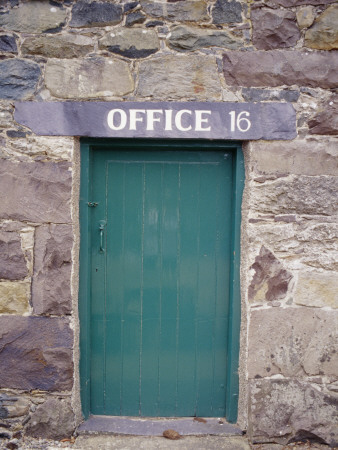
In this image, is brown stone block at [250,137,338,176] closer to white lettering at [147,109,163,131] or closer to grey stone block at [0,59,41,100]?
white lettering at [147,109,163,131]

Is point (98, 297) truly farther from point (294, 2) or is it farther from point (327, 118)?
point (294, 2)

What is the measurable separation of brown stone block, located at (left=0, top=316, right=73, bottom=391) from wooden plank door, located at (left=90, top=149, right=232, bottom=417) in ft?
0.97

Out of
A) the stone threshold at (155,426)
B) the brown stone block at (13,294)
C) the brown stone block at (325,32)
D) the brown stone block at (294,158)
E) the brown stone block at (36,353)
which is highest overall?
the brown stone block at (325,32)

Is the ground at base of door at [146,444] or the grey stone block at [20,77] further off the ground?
the grey stone block at [20,77]

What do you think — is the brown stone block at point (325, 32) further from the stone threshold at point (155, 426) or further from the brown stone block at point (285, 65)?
the stone threshold at point (155, 426)

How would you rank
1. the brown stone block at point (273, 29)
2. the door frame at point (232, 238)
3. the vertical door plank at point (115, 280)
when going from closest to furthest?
1. the brown stone block at point (273, 29)
2. the door frame at point (232, 238)
3. the vertical door plank at point (115, 280)

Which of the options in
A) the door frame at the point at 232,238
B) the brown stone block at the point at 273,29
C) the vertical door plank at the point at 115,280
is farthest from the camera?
the vertical door plank at the point at 115,280

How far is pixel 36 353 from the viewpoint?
2.94 meters

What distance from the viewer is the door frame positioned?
3.02m

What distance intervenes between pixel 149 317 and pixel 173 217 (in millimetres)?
802

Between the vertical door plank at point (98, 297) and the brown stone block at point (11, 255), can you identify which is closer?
the brown stone block at point (11, 255)

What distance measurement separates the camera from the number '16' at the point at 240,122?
2.89 m

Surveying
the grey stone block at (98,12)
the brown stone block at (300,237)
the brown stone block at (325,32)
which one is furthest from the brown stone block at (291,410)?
the grey stone block at (98,12)

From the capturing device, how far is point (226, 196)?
3133 mm
